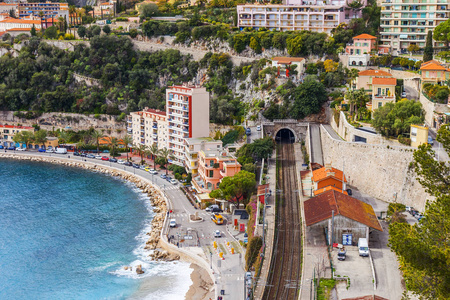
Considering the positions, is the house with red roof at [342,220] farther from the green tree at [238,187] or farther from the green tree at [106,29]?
the green tree at [106,29]

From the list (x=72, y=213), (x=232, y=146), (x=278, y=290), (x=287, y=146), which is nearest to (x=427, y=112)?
(x=287, y=146)

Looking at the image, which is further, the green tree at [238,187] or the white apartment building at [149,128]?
the white apartment building at [149,128]

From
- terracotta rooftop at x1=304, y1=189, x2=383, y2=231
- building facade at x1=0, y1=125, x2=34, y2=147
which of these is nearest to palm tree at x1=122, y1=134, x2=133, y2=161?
building facade at x1=0, y1=125, x2=34, y2=147

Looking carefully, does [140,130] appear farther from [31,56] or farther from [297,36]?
[31,56]

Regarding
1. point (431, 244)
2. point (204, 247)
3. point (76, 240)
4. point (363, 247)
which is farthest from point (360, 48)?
point (431, 244)

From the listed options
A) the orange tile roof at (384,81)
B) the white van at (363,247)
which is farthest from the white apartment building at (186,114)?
the white van at (363,247)

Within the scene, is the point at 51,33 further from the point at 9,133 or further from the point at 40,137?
the point at 40,137
